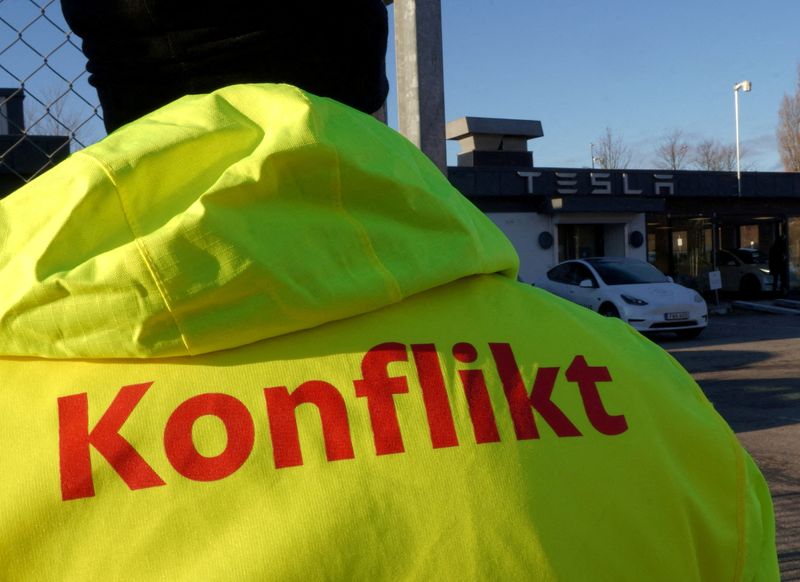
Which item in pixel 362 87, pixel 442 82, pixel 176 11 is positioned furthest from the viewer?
pixel 442 82

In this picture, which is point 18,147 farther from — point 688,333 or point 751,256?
point 751,256

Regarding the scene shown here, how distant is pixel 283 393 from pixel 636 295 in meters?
14.8

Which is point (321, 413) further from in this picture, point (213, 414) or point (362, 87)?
point (362, 87)

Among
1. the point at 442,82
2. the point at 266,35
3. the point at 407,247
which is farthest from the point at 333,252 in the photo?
the point at 442,82

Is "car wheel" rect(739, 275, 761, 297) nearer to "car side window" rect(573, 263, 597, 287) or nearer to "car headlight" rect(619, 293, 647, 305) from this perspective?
"car side window" rect(573, 263, 597, 287)

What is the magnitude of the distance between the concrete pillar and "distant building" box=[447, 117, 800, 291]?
17387 mm

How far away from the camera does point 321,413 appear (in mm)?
819

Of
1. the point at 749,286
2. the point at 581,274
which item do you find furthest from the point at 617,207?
the point at 581,274

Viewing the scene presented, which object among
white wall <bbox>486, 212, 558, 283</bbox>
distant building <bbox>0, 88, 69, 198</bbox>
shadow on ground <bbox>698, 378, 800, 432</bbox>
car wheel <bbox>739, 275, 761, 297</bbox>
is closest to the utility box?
white wall <bbox>486, 212, 558, 283</bbox>

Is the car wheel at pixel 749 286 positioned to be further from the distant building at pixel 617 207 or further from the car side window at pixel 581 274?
the car side window at pixel 581 274

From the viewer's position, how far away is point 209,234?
0.76 meters

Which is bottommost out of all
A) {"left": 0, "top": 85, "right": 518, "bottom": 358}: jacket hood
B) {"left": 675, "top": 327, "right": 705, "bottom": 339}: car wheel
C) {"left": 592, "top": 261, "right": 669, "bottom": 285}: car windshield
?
{"left": 675, "top": 327, "right": 705, "bottom": 339}: car wheel

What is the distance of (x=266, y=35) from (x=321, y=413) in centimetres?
45

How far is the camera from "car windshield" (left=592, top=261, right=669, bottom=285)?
15.8 metres
